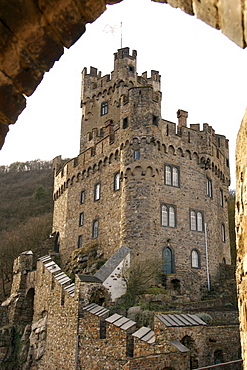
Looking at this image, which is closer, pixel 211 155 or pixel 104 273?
pixel 104 273

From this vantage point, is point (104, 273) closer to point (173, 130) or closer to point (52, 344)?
point (52, 344)

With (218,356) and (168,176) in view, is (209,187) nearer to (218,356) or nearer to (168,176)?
(168,176)

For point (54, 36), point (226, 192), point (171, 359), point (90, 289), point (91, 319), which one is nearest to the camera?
point (54, 36)

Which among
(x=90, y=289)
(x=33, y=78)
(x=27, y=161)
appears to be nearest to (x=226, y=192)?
(x=90, y=289)

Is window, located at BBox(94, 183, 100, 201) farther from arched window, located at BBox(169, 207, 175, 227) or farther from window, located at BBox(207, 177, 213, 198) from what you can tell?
window, located at BBox(207, 177, 213, 198)

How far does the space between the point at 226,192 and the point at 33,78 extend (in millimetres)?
26417

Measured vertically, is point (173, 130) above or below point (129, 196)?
above

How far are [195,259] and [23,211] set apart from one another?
3301cm

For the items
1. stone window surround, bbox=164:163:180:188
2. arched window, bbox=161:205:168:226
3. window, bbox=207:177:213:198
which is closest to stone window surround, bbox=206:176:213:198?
window, bbox=207:177:213:198

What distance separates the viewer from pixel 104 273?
65.6 ft

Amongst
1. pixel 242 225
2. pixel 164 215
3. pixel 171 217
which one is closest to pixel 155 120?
pixel 164 215

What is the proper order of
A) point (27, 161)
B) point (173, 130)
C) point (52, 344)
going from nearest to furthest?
point (52, 344)
point (173, 130)
point (27, 161)

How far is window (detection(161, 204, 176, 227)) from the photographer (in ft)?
78.1

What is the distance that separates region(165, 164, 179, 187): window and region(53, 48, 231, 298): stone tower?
0.06m
